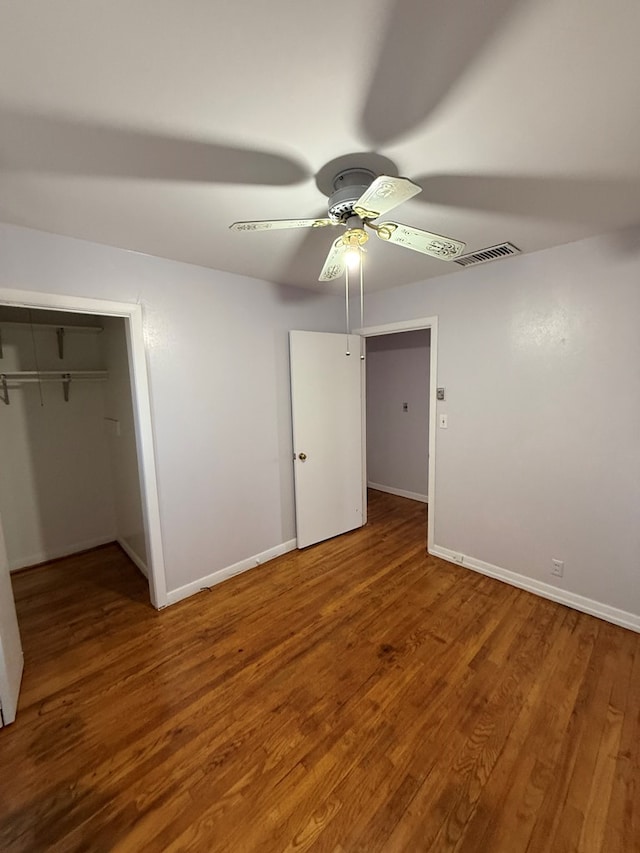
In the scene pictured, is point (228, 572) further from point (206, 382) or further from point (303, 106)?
point (303, 106)

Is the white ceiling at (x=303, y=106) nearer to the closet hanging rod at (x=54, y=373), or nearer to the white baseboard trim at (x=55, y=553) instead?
the closet hanging rod at (x=54, y=373)

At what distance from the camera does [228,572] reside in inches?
110

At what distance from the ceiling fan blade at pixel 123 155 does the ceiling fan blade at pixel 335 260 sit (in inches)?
11.6

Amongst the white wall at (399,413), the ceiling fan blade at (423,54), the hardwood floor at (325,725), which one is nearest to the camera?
the ceiling fan blade at (423,54)

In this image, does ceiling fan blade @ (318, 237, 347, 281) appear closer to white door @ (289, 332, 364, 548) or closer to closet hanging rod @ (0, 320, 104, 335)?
white door @ (289, 332, 364, 548)

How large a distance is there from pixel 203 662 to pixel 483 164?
278 cm

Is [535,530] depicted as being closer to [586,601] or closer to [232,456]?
[586,601]

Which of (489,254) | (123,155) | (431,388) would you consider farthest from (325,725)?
(489,254)

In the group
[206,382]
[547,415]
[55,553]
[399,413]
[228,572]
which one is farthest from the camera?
[399,413]

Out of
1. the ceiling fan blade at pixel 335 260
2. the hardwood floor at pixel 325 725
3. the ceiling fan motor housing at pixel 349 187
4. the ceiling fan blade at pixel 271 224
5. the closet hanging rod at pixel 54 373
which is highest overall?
the ceiling fan motor housing at pixel 349 187

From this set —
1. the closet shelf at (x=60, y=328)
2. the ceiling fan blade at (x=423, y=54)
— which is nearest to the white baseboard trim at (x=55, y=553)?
the closet shelf at (x=60, y=328)

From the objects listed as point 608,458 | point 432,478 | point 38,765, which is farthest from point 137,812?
point 608,458

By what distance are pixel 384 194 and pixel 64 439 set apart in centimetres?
347

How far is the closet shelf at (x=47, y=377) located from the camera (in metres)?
2.92
